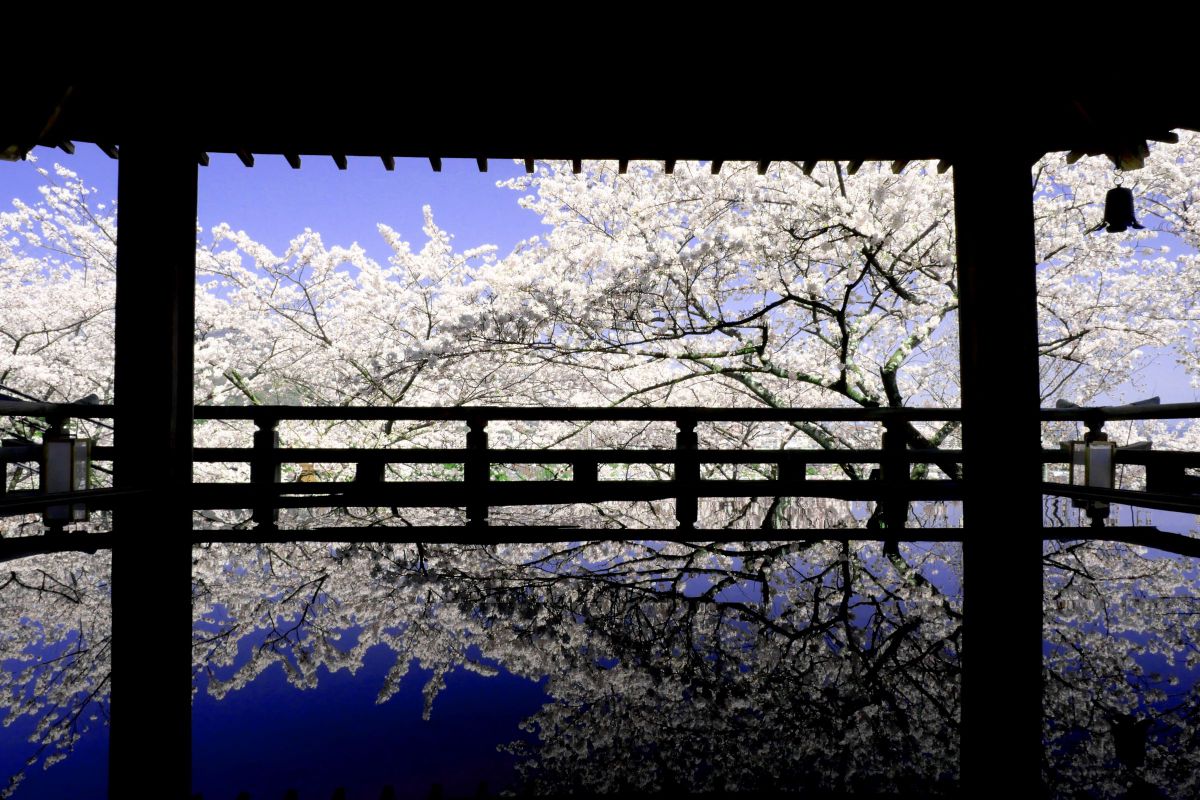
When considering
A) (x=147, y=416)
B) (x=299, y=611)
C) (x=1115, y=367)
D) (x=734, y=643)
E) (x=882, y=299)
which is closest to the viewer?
(x=734, y=643)

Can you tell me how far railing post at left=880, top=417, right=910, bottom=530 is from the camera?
479 cm

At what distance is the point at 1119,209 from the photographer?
2.93 meters

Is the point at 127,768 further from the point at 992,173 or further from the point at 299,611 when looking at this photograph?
the point at 992,173

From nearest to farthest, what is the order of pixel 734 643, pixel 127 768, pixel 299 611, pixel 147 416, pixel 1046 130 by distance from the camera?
pixel 127 768 → pixel 734 643 → pixel 299 611 → pixel 1046 130 → pixel 147 416

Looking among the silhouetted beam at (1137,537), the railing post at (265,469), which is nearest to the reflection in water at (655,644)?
the railing post at (265,469)

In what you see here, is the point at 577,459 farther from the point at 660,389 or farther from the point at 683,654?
the point at 660,389

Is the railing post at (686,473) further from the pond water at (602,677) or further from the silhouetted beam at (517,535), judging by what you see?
the pond water at (602,677)

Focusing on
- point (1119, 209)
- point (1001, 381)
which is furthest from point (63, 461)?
point (1119, 209)

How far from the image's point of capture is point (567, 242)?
822 centimetres

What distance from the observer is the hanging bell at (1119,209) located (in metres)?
2.91

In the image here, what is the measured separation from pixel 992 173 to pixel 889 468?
2476 millimetres

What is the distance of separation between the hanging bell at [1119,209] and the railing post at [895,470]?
2041 mm

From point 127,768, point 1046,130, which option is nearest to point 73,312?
point 127,768

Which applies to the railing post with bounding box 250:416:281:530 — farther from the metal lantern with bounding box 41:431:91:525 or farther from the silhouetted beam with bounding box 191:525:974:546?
the metal lantern with bounding box 41:431:91:525
